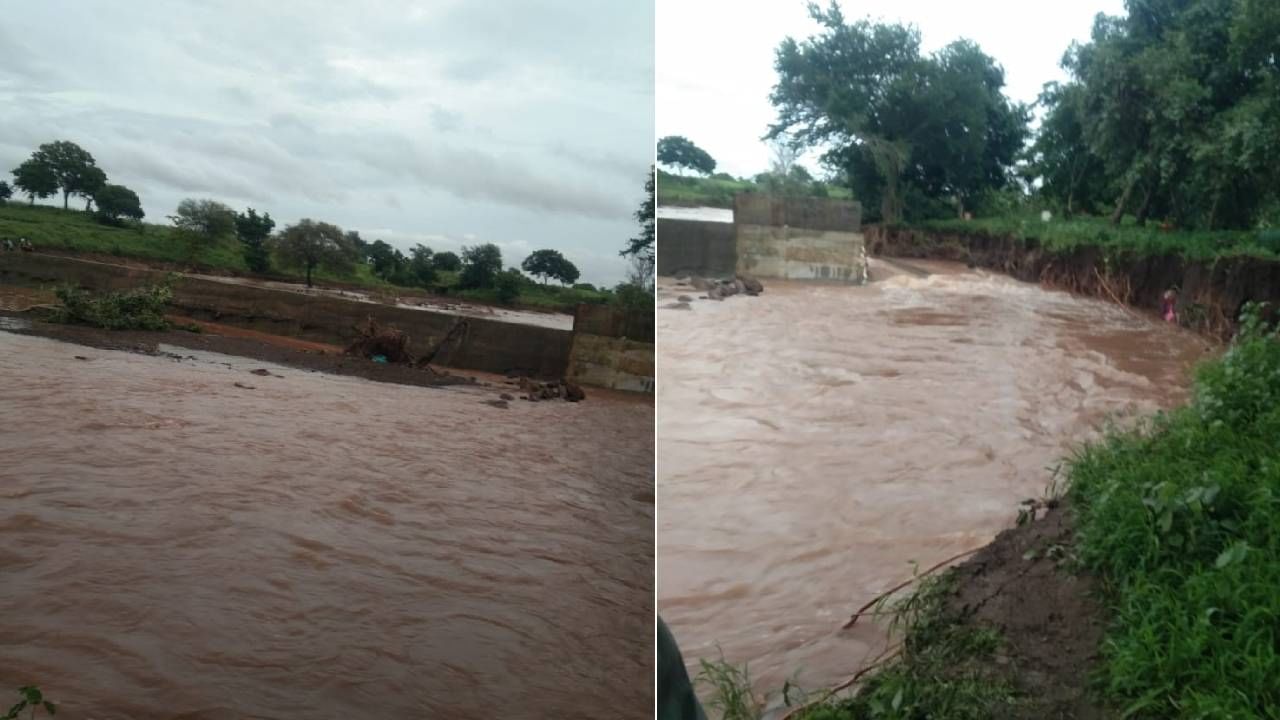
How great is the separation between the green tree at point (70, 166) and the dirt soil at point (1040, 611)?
157 centimetres

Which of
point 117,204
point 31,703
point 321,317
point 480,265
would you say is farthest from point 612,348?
point 31,703

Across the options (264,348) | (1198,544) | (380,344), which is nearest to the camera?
(1198,544)

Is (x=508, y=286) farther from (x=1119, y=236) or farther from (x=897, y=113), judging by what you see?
(x=1119, y=236)

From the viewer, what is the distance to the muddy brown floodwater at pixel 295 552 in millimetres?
1104

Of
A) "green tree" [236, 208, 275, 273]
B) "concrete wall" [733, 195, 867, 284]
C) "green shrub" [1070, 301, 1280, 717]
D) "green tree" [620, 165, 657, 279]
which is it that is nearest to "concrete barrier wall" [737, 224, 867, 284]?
"concrete wall" [733, 195, 867, 284]

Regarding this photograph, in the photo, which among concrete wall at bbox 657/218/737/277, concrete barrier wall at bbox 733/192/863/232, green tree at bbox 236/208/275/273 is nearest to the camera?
green tree at bbox 236/208/275/273

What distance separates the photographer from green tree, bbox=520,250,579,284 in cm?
178

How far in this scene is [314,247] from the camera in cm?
153

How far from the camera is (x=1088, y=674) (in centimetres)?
138

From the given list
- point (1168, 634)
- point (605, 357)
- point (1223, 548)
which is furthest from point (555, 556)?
point (1223, 548)

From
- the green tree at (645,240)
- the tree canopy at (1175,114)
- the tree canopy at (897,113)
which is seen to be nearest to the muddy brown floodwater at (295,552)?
the green tree at (645,240)

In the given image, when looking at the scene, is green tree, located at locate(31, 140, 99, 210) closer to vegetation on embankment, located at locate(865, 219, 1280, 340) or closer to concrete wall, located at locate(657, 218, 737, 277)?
concrete wall, located at locate(657, 218, 737, 277)

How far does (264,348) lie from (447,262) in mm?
359

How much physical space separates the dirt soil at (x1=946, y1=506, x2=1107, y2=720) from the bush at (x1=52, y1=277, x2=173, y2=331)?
143 cm
